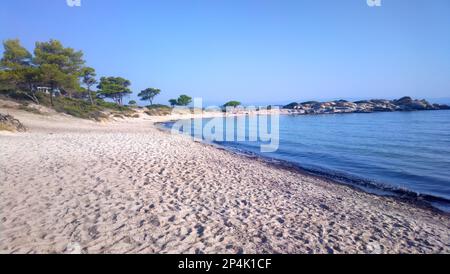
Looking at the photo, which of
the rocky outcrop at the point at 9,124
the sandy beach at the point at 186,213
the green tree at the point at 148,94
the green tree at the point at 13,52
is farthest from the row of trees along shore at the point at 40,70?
the green tree at the point at 148,94

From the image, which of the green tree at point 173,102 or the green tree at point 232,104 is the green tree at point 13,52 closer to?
the green tree at point 173,102

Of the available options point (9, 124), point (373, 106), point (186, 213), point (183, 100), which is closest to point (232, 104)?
point (183, 100)

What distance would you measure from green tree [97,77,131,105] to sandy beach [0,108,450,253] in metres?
58.0

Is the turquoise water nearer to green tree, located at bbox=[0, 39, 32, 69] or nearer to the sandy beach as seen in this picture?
the sandy beach

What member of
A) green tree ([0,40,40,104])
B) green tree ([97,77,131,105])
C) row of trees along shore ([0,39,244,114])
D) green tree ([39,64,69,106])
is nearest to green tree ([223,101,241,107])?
green tree ([97,77,131,105])

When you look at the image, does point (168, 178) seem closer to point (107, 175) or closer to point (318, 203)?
point (107, 175)

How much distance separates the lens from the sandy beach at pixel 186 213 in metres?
4.50

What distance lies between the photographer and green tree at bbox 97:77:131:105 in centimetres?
6347

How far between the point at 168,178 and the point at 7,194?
402 cm

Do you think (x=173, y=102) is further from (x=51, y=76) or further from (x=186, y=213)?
(x=186, y=213)

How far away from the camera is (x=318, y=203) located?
735 cm

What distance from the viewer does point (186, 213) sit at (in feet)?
18.8

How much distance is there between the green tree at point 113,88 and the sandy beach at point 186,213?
58015 mm
